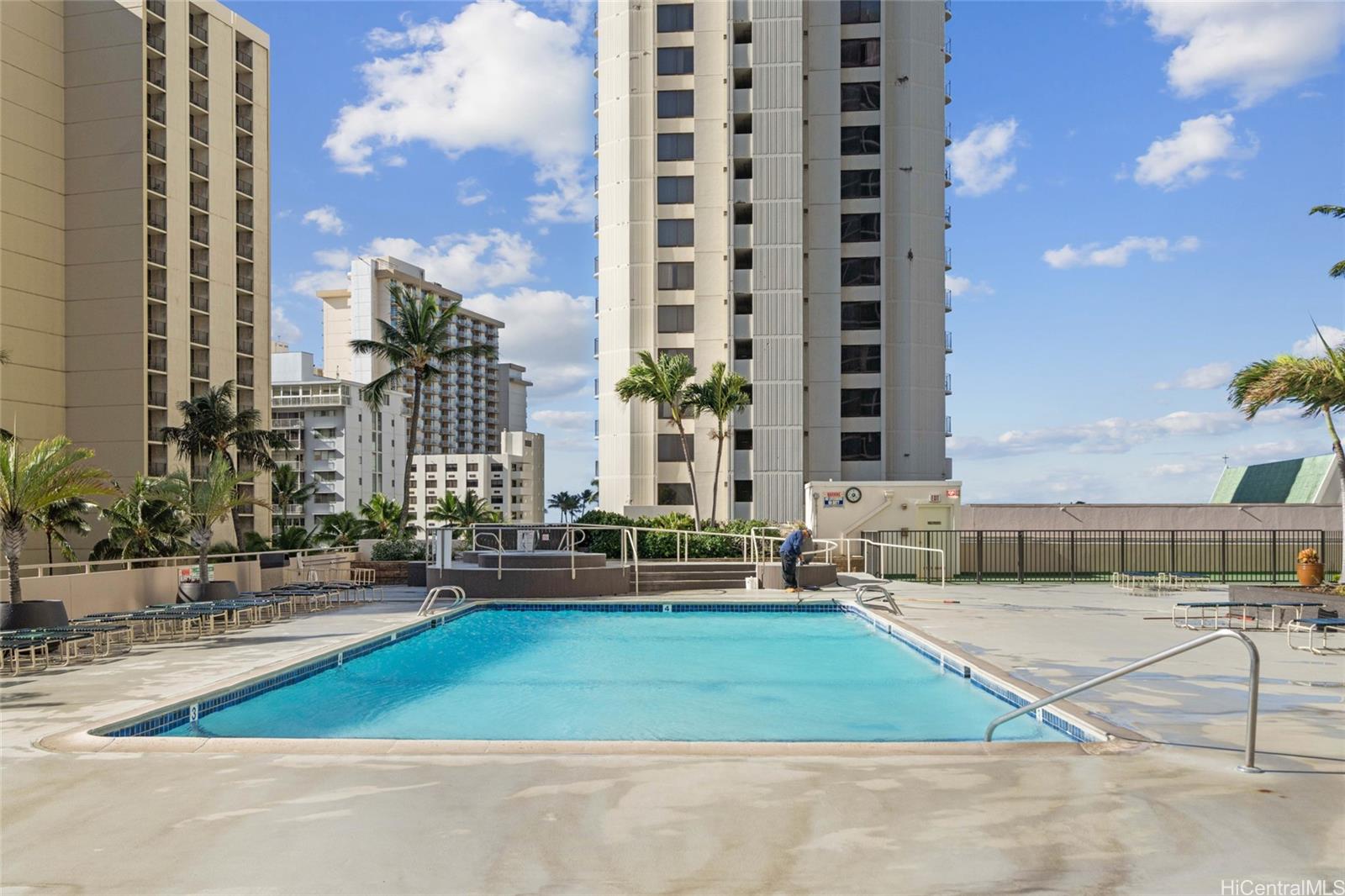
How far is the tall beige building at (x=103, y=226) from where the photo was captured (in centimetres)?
4641

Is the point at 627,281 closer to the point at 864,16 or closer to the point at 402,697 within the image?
the point at 864,16

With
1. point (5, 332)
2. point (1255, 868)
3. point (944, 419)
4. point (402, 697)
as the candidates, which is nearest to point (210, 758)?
point (402, 697)

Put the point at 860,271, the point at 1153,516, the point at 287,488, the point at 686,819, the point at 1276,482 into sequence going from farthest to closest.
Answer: the point at 287,488 → the point at 860,271 → the point at 1276,482 → the point at 1153,516 → the point at 686,819

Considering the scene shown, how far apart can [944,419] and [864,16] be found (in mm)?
20297

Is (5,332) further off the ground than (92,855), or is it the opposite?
(5,332)

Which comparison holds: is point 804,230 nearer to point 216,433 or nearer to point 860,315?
point 860,315

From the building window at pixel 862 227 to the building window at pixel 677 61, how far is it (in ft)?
34.6

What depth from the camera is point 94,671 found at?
11047 mm

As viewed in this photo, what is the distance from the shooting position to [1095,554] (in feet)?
93.6

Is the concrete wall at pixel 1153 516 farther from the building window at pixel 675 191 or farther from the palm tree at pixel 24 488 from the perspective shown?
the palm tree at pixel 24 488

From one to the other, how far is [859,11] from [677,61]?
939 centimetres

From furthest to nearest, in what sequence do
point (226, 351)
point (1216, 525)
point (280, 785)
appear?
point (226, 351) < point (1216, 525) < point (280, 785)

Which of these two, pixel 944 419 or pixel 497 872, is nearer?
pixel 497 872

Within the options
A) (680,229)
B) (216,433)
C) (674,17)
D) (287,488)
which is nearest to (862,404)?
(680,229)
